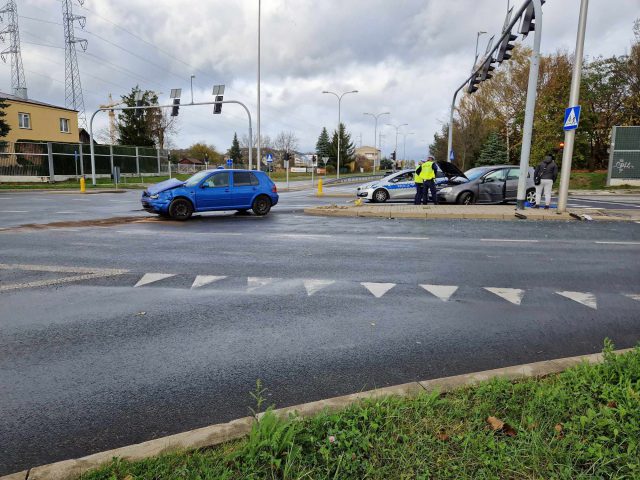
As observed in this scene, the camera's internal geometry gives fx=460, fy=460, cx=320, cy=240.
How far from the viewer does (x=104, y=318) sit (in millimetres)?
4910

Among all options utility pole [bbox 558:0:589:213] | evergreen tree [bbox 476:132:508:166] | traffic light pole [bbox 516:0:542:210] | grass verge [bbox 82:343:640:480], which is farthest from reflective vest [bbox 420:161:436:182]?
evergreen tree [bbox 476:132:508:166]

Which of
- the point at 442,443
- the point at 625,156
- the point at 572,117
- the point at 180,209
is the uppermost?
the point at 572,117

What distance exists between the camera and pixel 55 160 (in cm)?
3834

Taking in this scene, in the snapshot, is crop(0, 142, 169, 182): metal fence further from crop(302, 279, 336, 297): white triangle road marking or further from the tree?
the tree

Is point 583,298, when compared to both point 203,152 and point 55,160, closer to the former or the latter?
point 55,160

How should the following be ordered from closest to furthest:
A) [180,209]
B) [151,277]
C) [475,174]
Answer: [151,277]
[180,209]
[475,174]

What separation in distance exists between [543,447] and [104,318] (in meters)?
4.29

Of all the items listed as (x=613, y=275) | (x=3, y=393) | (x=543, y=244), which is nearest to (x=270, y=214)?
(x=543, y=244)

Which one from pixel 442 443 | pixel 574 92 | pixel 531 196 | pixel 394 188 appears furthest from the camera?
pixel 394 188

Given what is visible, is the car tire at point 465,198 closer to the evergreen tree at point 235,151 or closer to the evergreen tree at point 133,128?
the evergreen tree at point 133,128

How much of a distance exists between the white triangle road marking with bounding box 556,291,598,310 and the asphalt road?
0.04 metres

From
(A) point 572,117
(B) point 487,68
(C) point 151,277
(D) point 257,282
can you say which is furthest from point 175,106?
(D) point 257,282

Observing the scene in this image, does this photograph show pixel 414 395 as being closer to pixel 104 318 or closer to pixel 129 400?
pixel 129 400

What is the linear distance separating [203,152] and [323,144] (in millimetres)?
27584
